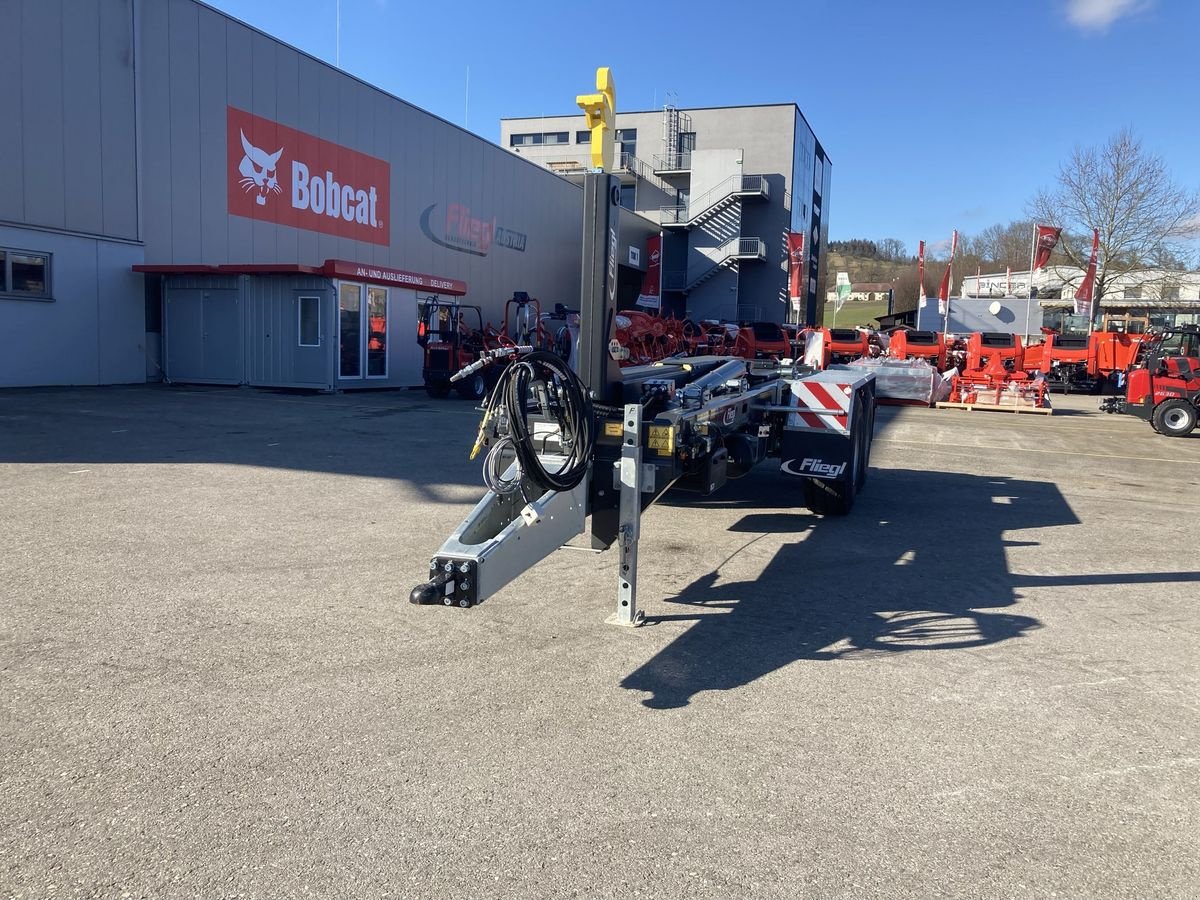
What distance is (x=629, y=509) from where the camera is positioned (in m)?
4.82

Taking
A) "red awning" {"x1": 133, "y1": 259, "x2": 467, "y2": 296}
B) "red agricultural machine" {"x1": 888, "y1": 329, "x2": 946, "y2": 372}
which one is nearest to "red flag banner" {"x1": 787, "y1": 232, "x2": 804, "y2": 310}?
"red agricultural machine" {"x1": 888, "y1": 329, "x2": 946, "y2": 372}

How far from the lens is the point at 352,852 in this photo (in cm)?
273

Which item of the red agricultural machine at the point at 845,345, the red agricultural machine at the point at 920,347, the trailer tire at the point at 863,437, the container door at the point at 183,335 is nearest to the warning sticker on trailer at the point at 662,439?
the trailer tire at the point at 863,437

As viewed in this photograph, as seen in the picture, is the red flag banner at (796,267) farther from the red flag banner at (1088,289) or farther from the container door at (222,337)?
the container door at (222,337)

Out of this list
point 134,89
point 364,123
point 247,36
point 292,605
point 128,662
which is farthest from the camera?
point 364,123

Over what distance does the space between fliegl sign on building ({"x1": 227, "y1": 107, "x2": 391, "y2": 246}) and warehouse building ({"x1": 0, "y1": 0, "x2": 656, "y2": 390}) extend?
50 millimetres

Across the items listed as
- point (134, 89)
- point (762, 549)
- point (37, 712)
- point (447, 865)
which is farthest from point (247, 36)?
point (447, 865)

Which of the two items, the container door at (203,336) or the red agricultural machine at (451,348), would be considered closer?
the red agricultural machine at (451,348)

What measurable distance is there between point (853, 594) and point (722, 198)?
4550 cm

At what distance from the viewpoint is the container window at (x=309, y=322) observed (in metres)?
20.2

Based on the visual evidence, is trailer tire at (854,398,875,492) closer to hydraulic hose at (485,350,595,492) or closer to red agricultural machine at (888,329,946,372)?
hydraulic hose at (485,350,595,492)

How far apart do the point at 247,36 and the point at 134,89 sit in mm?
3658

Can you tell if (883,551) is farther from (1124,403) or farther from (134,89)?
(134,89)

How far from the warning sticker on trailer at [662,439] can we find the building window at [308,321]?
16744mm
